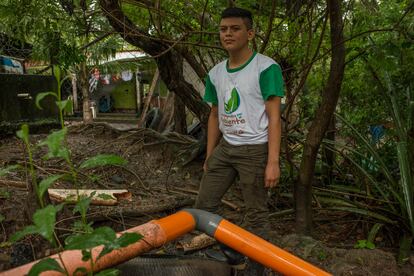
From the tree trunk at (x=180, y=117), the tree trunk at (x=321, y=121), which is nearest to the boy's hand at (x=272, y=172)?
the tree trunk at (x=321, y=121)

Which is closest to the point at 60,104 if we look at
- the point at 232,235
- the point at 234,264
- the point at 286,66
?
the point at 232,235

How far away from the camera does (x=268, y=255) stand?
1369mm

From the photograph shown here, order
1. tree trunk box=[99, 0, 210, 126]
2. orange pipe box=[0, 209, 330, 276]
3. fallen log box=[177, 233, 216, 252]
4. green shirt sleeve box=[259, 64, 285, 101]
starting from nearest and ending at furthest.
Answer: orange pipe box=[0, 209, 330, 276] → green shirt sleeve box=[259, 64, 285, 101] → fallen log box=[177, 233, 216, 252] → tree trunk box=[99, 0, 210, 126]

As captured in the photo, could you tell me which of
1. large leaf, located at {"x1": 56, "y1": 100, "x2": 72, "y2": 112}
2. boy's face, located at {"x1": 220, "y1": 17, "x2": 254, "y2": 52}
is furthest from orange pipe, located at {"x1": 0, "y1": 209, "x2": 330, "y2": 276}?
boy's face, located at {"x1": 220, "y1": 17, "x2": 254, "y2": 52}

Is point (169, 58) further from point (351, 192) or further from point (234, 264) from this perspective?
point (234, 264)

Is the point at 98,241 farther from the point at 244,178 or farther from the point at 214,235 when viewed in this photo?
the point at 244,178

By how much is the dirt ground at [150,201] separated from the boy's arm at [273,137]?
54cm

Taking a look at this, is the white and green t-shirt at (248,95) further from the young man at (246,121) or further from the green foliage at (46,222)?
the green foliage at (46,222)

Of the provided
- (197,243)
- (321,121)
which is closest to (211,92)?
(321,121)

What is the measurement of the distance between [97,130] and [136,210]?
3.06 m

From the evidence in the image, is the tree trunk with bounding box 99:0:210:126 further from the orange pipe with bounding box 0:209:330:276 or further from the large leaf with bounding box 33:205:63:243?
the large leaf with bounding box 33:205:63:243

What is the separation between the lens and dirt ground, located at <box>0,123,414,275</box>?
97.4 inches

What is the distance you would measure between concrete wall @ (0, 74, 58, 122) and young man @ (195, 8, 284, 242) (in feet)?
14.0

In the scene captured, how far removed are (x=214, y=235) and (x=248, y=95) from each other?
1153 mm
